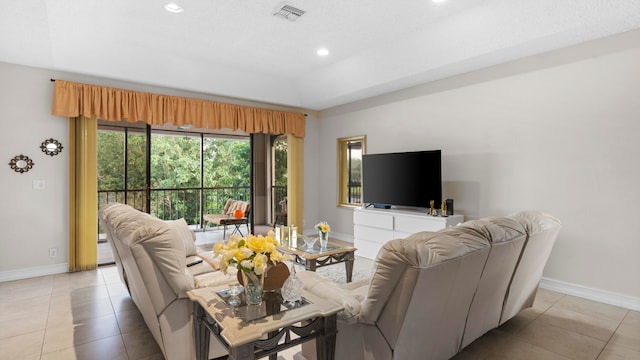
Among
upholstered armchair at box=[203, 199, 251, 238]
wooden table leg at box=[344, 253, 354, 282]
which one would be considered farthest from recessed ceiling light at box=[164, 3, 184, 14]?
upholstered armchair at box=[203, 199, 251, 238]

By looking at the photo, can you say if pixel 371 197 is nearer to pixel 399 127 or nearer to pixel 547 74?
pixel 399 127

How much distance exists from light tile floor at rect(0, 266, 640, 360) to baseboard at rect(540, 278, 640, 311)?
8cm

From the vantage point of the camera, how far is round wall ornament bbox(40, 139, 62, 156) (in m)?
4.20

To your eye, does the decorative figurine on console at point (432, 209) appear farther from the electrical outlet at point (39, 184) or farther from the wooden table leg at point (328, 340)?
the electrical outlet at point (39, 184)

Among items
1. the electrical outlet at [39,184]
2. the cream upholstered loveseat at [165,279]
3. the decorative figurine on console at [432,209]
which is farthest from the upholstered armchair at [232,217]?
the cream upholstered loveseat at [165,279]

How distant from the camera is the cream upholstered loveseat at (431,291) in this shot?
162cm

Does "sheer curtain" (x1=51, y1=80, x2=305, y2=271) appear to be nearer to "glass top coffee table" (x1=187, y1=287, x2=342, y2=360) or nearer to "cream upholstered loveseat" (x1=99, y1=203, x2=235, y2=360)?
"cream upholstered loveseat" (x1=99, y1=203, x2=235, y2=360)

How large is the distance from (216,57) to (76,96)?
6.04 feet

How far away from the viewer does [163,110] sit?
4.98 meters

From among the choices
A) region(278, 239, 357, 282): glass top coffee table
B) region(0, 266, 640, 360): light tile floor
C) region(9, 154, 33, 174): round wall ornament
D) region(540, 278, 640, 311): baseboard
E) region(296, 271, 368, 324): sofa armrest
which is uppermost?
Result: region(9, 154, 33, 174): round wall ornament

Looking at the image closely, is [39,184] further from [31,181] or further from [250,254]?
[250,254]

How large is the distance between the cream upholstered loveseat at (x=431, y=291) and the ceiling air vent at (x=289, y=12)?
252 centimetres

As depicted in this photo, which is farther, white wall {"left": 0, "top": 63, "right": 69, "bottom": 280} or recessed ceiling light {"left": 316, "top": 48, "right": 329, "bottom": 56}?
recessed ceiling light {"left": 316, "top": 48, "right": 329, "bottom": 56}

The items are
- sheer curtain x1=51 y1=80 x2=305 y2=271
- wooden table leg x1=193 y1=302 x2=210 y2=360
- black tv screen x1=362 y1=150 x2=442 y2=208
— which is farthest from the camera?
black tv screen x1=362 y1=150 x2=442 y2=208
